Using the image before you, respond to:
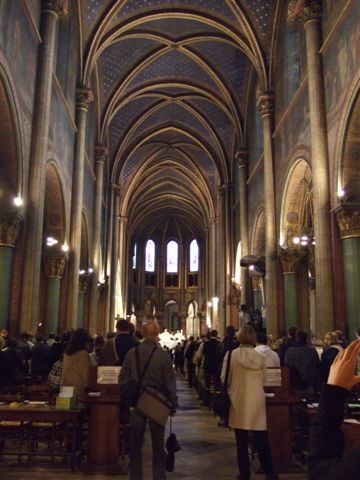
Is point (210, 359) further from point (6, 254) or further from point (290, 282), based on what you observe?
point (290, 282)

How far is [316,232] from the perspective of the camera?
13.0 meters

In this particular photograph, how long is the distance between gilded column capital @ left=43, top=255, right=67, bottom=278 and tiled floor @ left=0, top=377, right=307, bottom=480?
8702 mm

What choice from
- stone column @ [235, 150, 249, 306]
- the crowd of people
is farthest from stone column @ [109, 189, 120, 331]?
the crowd of people

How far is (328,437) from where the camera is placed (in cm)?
165

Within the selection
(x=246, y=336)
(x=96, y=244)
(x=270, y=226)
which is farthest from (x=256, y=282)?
(x=246, y=336)

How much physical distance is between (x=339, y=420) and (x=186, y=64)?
85.8 feet

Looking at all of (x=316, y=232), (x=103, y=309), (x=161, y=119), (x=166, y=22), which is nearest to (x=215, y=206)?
(x=161, y=119)

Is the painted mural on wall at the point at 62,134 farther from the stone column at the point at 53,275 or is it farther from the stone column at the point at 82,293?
the stone column at the point at 82,293

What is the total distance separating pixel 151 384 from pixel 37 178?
916cm

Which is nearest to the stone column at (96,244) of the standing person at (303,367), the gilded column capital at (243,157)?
the gilded column capital at (243,157)

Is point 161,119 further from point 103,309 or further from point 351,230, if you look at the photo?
point 351,230

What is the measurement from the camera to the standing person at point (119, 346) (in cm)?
651

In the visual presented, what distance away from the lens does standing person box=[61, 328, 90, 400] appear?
6.57 m

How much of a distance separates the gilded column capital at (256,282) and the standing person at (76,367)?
56.7 ft
